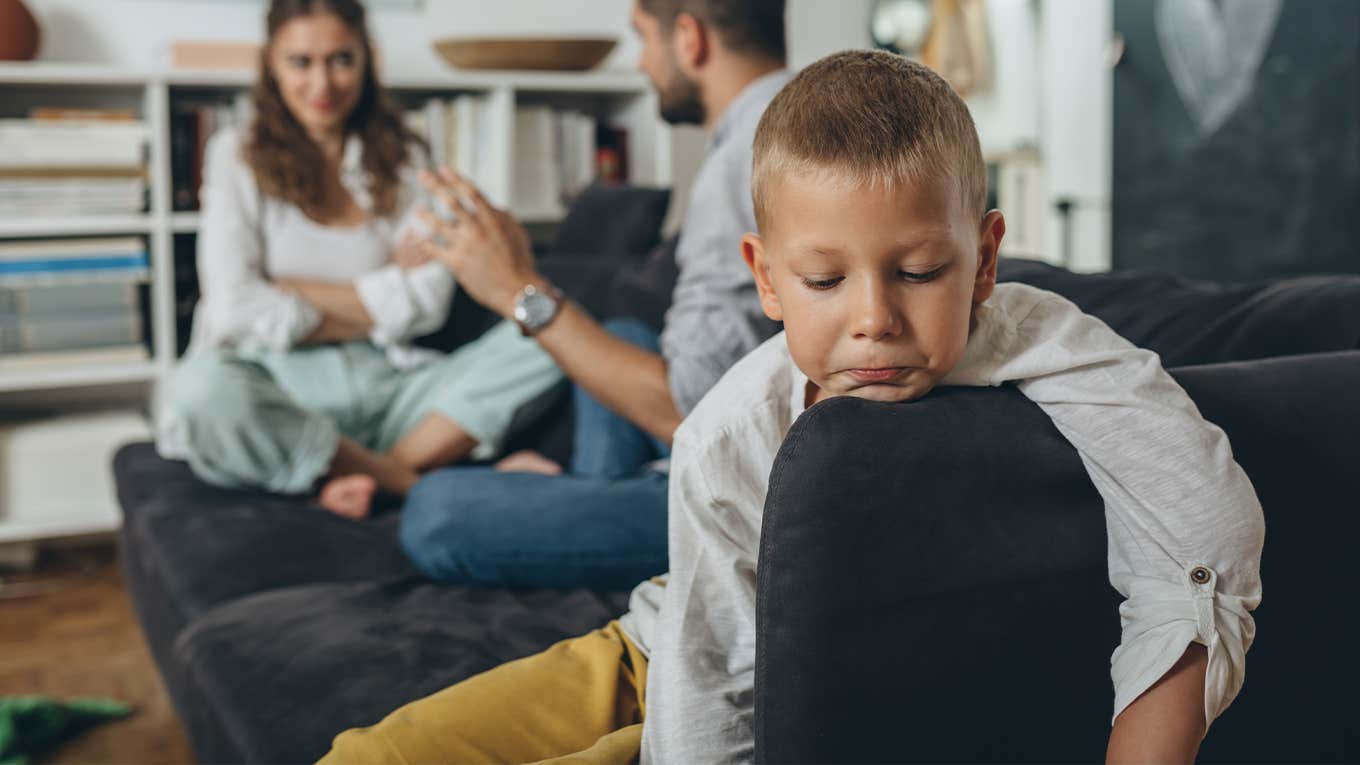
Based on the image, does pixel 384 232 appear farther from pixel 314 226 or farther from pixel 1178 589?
pixel 1178 589

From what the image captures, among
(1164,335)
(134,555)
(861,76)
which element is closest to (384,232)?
(134,555)

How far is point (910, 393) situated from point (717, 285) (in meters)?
0.81

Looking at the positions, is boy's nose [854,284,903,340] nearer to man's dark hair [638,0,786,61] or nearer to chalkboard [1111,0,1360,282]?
man's dark hair [638,0,786,61]

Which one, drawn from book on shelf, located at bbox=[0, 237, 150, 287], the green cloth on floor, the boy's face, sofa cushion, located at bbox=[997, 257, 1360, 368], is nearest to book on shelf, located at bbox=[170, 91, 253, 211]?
book on shelf, located at bbox=[0, 237, 150, 287]

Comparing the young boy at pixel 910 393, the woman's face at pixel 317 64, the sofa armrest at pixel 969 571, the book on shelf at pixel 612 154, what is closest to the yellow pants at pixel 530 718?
the young boy at pixel 910 393

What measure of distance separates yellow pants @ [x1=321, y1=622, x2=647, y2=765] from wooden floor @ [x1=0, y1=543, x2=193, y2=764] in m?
1.24

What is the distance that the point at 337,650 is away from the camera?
4.64 ft

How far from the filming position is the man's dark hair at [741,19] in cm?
188

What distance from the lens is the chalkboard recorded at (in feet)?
12.0

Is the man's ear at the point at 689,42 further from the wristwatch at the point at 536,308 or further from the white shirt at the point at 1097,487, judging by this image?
the white shirt at the point at 1097,487

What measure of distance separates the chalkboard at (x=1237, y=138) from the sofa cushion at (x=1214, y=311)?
8.29ft

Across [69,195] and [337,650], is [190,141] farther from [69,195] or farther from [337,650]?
[337,650]

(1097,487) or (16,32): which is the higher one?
(16,32)

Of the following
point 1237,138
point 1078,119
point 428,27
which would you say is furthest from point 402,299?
point 1078,119
